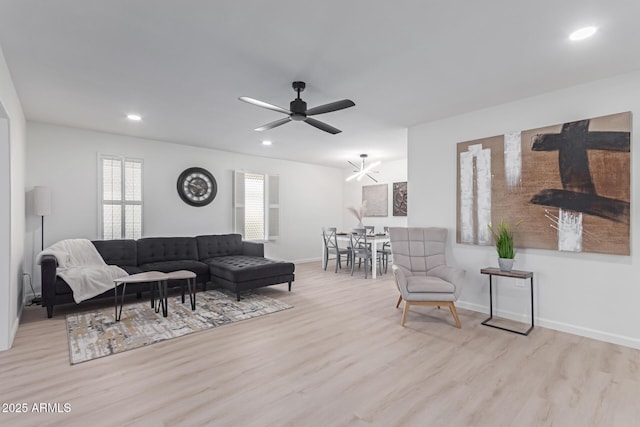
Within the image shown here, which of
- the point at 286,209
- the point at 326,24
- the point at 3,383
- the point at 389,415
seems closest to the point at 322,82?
the point at 326,24

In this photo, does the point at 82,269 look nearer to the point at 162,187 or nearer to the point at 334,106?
the point at 162,187

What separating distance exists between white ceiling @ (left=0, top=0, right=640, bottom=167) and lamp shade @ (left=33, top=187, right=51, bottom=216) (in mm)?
1025

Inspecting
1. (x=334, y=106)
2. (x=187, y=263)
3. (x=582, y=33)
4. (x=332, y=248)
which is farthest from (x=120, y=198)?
(x=582, y=33)

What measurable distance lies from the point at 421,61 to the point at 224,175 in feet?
16.0

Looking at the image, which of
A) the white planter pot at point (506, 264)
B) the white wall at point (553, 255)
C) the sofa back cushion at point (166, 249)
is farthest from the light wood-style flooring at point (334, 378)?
the sofa back cushion at point (166, 249)

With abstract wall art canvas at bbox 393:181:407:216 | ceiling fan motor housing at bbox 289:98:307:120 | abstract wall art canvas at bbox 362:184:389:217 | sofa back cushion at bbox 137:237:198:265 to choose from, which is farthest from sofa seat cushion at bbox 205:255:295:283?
abstract wall art canvas at bbox 362:184:389:217

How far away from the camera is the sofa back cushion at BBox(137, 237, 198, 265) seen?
5117mm

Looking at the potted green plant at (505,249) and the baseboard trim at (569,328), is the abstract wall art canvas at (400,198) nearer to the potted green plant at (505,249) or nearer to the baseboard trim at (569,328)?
the baseboard trim at (569,328)

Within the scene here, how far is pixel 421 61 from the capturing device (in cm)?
273

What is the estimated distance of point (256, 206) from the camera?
7098mm

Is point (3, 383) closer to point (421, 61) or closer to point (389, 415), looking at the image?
point (389, 415)

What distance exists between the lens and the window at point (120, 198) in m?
5.13

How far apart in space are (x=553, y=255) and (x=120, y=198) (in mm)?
6263

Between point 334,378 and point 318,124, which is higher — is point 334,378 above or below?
below
